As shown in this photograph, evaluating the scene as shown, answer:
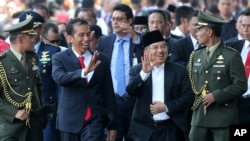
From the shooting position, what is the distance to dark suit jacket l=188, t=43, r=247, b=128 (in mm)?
11305

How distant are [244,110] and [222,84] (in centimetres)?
130

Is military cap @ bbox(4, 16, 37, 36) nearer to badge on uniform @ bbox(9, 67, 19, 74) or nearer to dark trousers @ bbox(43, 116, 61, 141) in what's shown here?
badge on uniform @ bbox(9, 67, 19, 74)

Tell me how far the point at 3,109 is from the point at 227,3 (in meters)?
9.12

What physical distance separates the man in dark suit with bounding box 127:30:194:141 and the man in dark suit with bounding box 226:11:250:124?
0.84 metres

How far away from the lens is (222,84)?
37.4ft

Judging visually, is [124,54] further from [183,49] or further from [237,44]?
[237,44]

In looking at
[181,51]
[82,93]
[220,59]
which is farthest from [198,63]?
[181,51]

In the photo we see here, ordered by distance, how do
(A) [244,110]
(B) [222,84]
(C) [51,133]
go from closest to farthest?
(B) [222,84]
(A) [244,110]
(C) [51,133]

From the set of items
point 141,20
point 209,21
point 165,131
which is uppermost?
point 209,21

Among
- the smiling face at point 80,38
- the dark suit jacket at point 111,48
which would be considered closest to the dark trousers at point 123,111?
the dark suit jacket at point 111,48

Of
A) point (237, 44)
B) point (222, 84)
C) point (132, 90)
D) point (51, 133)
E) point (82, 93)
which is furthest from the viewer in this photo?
point (51, 133)

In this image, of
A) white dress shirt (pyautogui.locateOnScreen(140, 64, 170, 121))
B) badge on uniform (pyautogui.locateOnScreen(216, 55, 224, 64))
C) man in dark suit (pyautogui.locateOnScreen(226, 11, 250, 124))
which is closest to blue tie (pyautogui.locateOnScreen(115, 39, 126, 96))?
white dress shirt (pyautogui.locateOnScreen(140, 64, 170, 121))

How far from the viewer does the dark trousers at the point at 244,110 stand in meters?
12.6

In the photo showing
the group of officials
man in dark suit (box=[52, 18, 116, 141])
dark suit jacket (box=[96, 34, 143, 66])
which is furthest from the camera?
dark suit jacket (box=[96, 34, 143, 66])
